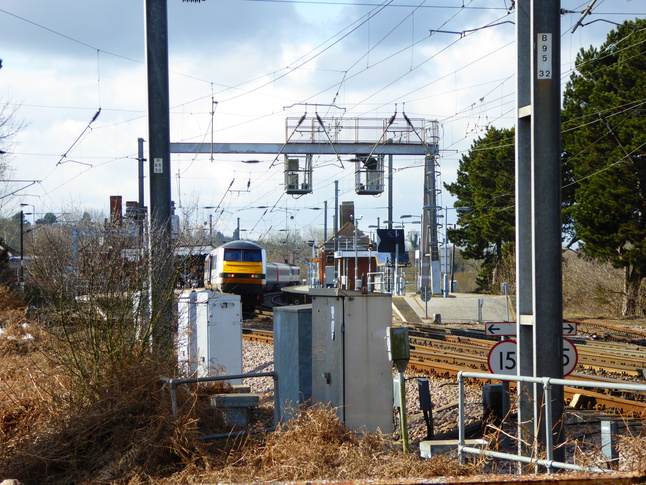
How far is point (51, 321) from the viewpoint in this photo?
9047 mm

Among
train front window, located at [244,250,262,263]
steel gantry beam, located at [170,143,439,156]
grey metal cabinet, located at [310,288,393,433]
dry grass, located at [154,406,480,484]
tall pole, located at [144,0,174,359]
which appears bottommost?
dry grass, located at [154,406,480,484]

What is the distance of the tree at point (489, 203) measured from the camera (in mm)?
48781

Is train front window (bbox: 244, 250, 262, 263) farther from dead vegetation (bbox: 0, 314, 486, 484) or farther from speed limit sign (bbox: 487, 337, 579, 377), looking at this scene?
speed limit sign (bbox: 487, 337, 579, 377)

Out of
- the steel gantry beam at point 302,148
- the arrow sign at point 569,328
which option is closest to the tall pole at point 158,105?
the arrow sign at point 569,328

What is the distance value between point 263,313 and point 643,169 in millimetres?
16703

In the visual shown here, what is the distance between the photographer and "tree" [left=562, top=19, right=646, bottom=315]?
99.3 ft

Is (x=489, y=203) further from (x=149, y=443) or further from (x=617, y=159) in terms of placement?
(x=149, y=443)

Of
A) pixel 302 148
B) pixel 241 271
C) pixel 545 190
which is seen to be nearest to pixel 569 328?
pixel 545 190

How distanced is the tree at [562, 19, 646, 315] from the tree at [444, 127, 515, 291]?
12927mm

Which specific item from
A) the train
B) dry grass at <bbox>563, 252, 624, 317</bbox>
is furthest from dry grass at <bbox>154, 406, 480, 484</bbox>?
dry grass at <bbox>563, 252, 624, 317</bbox>

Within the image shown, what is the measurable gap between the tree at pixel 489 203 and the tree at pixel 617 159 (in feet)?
42.4

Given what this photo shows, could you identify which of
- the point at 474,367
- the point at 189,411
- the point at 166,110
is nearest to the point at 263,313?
the point at 474,367

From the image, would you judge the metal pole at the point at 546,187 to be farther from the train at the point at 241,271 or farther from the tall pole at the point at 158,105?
the train at the point at 241,271

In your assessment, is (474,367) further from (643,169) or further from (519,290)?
(643,169)
